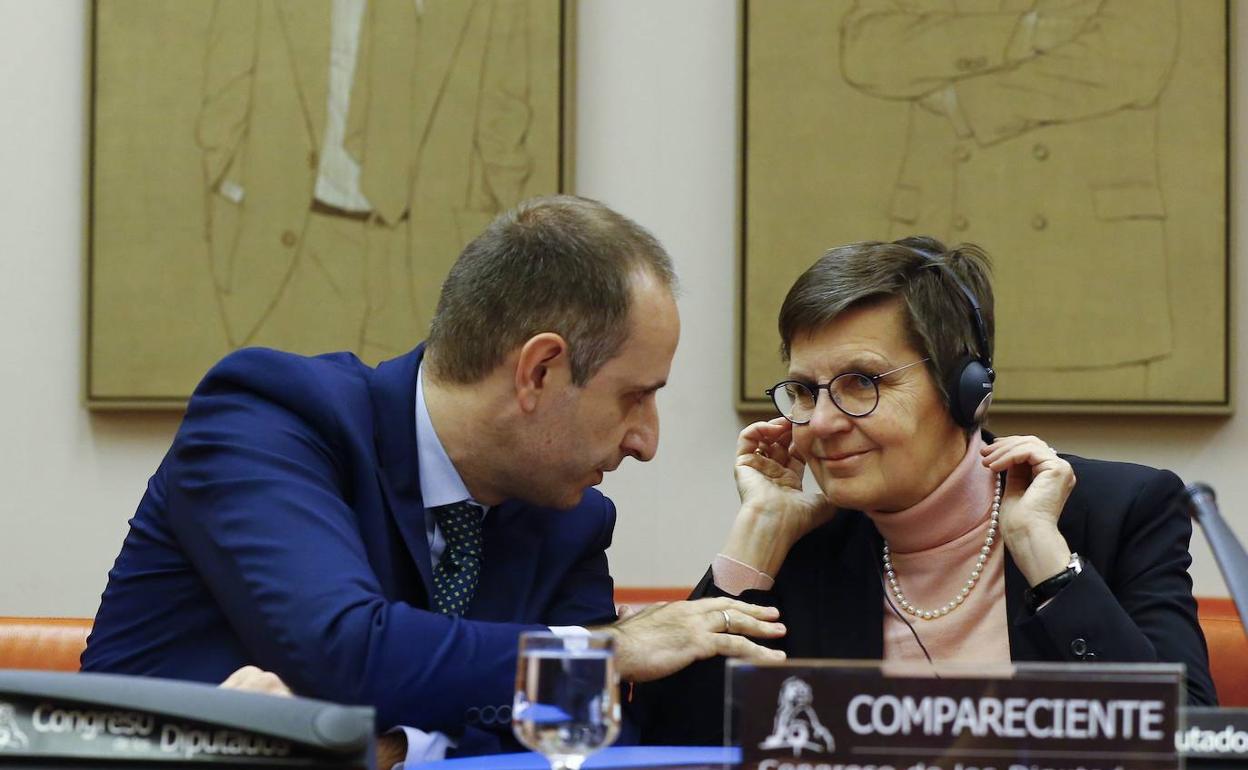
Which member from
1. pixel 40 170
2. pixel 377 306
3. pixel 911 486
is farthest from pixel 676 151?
pixel 40 170

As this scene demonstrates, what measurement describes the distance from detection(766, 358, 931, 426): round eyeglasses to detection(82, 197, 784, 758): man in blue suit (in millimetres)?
252

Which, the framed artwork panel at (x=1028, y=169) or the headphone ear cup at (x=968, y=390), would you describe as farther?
the framed artwork panel at (x=1028, y=169)

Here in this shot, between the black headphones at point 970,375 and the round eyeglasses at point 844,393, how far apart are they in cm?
6

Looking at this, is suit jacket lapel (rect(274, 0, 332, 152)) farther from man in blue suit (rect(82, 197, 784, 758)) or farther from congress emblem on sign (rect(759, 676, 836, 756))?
congress emblem on sign (rect(759, 676, 836, 756))

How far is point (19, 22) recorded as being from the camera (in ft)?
10.2

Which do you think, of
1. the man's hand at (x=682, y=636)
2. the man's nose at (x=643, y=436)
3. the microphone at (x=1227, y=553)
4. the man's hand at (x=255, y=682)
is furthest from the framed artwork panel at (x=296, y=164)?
the microphone at (x=1227, y=553)

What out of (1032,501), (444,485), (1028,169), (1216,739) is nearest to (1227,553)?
(1216,739)

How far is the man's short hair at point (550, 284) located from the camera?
184cm

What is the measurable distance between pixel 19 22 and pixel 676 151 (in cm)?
152

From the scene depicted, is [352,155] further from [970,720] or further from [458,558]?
[970,720]

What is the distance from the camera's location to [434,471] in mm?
1892

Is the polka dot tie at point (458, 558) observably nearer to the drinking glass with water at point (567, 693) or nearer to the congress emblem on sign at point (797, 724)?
the drinking glass with water at point (567, 693)

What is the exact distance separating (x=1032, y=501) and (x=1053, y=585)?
162mm

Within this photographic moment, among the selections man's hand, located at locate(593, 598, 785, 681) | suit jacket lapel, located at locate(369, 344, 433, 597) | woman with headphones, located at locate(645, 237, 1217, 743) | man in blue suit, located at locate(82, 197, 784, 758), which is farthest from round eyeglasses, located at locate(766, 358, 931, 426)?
suit jacket lapel, located at locate(369, 344, 433, 597)
